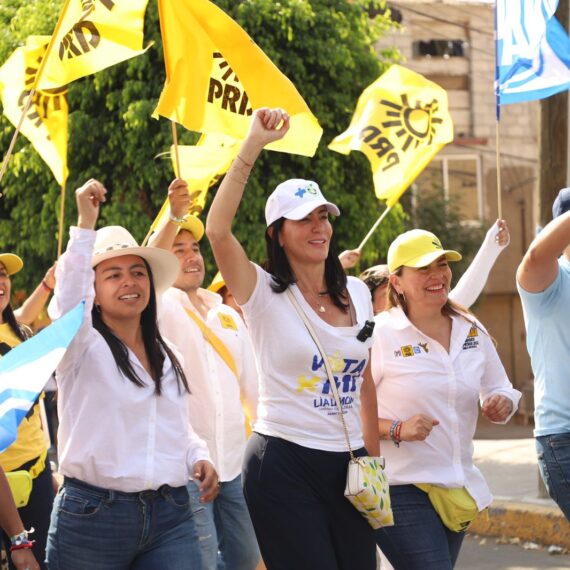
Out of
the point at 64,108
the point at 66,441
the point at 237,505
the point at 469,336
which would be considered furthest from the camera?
the point at 64,108

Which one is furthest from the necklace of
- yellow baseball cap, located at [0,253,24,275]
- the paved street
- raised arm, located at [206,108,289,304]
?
the paved street

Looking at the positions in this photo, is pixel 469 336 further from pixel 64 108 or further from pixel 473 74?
pixel 473 74

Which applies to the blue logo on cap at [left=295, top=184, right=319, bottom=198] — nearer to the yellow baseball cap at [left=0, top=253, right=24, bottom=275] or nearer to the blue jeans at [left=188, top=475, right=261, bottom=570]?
the blue jeans at [left=188, top=475, right=261, bottom=570]

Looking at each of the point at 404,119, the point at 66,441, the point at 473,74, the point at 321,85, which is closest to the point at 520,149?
the point at 473,74

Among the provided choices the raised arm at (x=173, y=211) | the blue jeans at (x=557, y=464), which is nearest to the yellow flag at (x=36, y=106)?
the raised arm at (x=173, y=211)

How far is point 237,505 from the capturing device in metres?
5.89

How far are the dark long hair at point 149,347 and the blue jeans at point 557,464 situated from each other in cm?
157

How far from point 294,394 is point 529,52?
3702 mm

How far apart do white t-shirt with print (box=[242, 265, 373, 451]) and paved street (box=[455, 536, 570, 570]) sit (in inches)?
146

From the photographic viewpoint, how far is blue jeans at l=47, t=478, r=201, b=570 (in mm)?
4242

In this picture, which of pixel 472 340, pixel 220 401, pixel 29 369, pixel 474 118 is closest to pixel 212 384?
pixel 220 401

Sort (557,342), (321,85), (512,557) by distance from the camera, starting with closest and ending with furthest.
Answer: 1. (557,342)
2. (512,557)
3. (321,85)

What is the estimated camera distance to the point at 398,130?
8227 millimetres

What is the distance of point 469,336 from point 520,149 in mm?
23745
